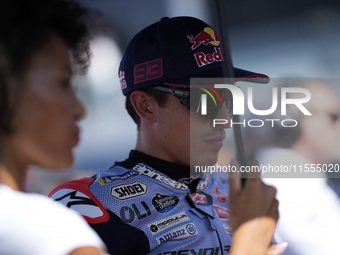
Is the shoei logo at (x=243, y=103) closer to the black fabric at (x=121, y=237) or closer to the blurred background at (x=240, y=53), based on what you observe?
the black fabric at (x=121, y=237)

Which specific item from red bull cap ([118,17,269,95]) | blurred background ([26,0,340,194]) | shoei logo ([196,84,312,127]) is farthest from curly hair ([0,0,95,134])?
blurred background ([26,0,340,194])

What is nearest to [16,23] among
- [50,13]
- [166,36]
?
[50,13]

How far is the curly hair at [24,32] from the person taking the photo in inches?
32.4

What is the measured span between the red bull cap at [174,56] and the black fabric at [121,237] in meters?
0.49

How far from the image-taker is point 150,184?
5.06ft

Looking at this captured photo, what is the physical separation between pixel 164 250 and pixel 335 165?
1.23 meters

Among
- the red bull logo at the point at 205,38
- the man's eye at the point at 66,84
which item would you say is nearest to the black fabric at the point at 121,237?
the man's eye at the point at 66,84

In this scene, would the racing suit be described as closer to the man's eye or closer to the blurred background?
the man's eye

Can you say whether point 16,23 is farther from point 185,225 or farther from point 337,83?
Result: point 337,83

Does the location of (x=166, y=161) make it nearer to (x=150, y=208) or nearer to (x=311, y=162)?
(x=150, y=208)

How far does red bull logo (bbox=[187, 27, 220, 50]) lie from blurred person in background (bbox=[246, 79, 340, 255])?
54 centimetres

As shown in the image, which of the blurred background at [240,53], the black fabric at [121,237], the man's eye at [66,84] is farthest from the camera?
the blurred background at [240,53]

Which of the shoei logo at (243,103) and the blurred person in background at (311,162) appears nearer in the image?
the shoei logo at (243,103)

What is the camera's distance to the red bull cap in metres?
1.56
